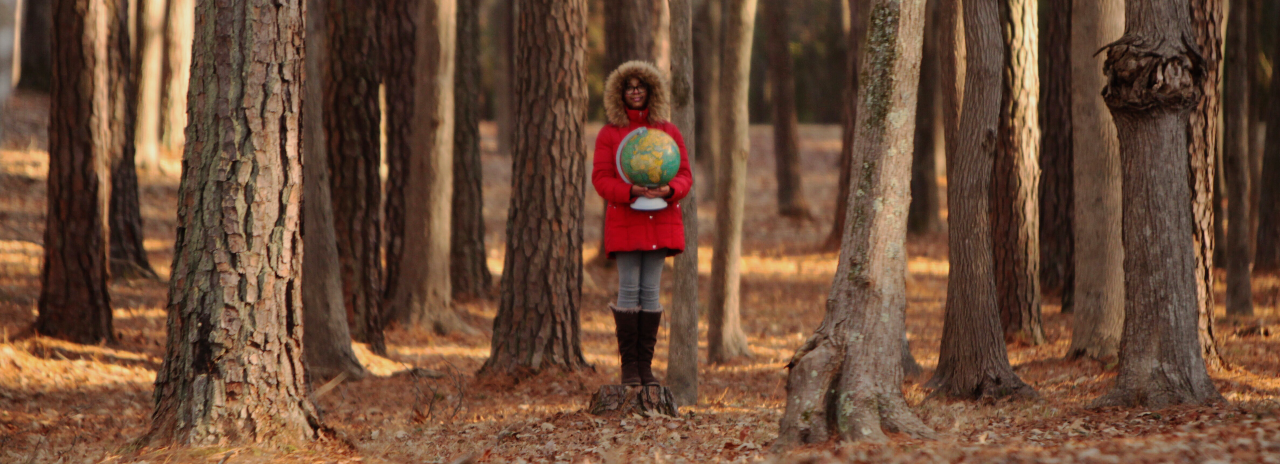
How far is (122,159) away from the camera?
33.7ft

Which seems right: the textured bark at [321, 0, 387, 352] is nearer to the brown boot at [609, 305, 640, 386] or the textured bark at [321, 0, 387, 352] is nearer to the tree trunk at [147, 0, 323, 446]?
the brown boot at [609, 305, 640, 386]

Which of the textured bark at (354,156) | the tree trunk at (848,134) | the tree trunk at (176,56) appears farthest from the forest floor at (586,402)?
the tree trunk at (176,56)

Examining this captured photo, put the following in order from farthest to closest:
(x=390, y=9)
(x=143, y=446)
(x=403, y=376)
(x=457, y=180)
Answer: (x=457, y=180)
(x=390, y=9)
(x=403, y=376)
(x=143, y=446)

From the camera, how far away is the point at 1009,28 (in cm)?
891

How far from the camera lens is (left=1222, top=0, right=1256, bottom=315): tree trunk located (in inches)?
397

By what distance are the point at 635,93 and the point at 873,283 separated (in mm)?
1994

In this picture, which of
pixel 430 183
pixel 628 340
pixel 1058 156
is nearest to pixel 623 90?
pixel 628 340

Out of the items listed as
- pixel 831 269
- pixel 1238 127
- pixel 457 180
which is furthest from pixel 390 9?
pixel 1238 127

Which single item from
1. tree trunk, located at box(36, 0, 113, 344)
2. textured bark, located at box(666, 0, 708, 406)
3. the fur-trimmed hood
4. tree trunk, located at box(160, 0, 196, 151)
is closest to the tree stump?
textured bark, located at box(666, 0, 708, 406)

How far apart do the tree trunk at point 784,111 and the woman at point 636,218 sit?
40.5ft

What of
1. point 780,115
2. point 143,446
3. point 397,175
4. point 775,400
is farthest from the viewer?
point 780,115

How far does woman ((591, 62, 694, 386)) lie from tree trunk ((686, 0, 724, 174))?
288 inches

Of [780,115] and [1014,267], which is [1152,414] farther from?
[780,115]

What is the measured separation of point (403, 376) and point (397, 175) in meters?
3.40
